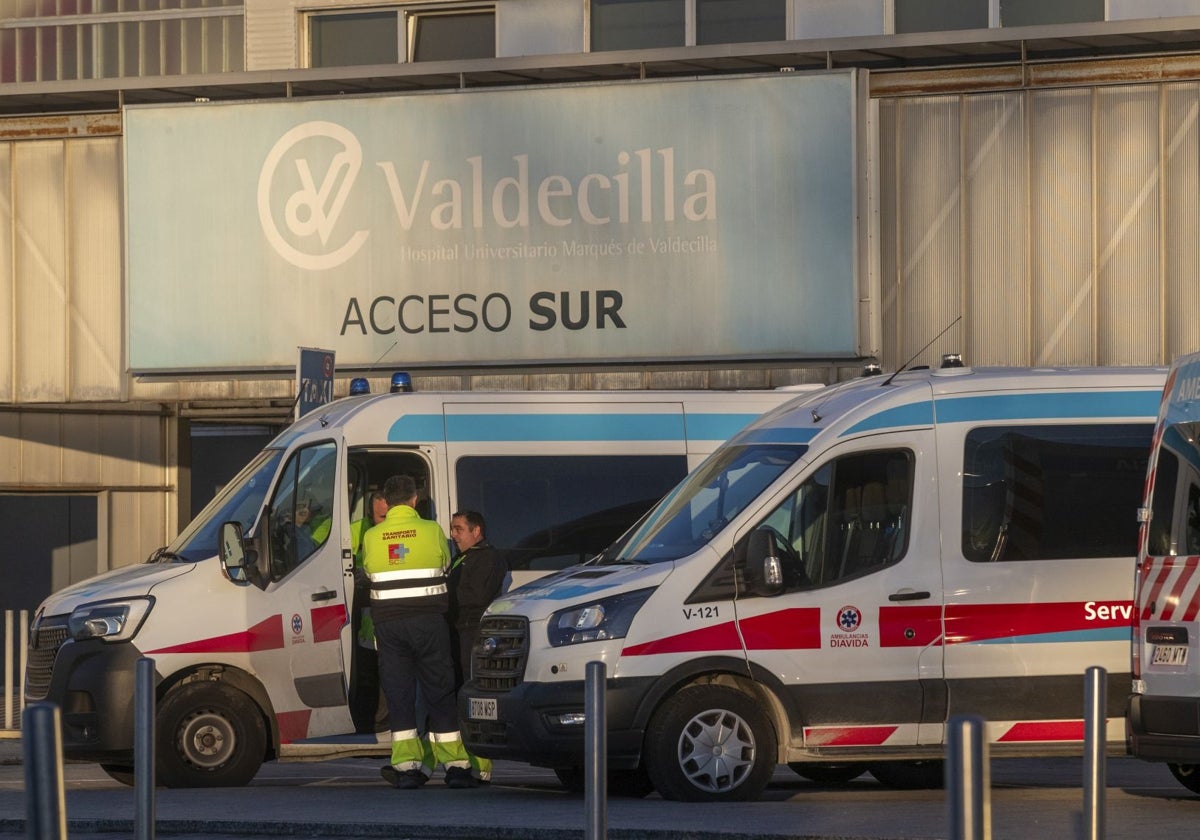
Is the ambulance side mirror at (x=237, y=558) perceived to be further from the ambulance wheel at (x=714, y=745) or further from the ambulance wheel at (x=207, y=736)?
the ambulance wheel at (x=714, y=745)

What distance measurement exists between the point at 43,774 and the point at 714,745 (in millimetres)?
6075

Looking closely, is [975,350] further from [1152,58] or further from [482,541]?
[482,541]

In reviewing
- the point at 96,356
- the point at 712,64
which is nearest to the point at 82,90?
the point at 96,356

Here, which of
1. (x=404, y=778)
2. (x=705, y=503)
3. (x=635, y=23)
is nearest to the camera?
(x=705, y=503)

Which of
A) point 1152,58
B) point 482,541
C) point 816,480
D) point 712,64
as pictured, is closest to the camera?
point 816,480

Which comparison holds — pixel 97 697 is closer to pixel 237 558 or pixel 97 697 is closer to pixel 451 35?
pixel 237 558

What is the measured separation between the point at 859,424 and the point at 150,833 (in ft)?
15.3

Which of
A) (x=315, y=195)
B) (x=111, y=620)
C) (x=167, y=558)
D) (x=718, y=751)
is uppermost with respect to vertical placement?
(x=315, y=195)

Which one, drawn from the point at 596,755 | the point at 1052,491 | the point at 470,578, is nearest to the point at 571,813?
the point at 470,578

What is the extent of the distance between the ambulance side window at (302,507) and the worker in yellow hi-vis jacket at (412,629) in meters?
0.89

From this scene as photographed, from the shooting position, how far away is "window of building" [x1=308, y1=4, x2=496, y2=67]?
24.2 metres

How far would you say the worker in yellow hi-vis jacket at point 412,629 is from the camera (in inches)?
470

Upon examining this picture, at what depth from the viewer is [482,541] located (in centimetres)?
1261

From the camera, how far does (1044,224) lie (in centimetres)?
1989
